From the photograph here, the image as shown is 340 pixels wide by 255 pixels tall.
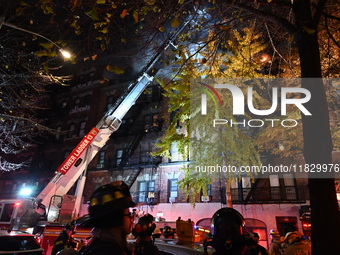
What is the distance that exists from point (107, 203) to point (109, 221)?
16 cm

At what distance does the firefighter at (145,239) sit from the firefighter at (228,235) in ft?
4.89

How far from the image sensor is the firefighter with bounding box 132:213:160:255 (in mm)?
3645

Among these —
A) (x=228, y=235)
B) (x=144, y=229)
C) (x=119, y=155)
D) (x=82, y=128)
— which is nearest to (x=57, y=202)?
(x=144, y=229)

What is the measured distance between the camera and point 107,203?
2084 mm

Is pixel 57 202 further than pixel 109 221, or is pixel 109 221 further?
pixel 57 202

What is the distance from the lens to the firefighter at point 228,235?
2.34m

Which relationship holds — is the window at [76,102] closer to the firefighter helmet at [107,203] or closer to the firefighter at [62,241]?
the firefighter at [62,241]

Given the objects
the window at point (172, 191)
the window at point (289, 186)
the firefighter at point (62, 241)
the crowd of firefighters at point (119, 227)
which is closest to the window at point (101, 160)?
the window at point (172, 191)

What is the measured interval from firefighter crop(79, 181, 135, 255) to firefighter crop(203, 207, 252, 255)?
3.24ft

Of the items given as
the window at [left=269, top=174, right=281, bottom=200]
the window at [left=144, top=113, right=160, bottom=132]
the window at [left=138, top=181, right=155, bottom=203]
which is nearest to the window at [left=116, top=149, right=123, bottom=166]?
the window at [left=138, top=181, right=155, bottom=203]

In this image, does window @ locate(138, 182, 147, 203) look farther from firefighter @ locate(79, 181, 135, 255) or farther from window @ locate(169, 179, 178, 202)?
firefighter @ locate(79, 181, 135, 255)

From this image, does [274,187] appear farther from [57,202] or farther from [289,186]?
[57,202]

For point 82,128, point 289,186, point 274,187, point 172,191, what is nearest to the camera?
point 289,186

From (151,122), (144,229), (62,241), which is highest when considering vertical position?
(151,122)
